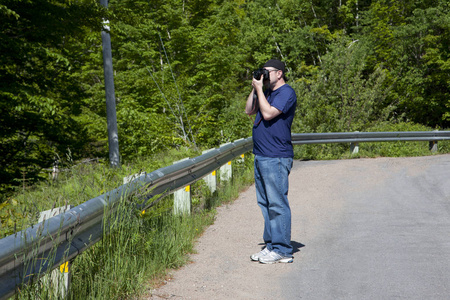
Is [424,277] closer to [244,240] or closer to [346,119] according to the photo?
[244,240]

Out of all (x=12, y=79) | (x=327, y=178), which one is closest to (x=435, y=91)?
(x=327, y=178)

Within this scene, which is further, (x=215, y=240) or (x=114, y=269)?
(x=215, y=240)

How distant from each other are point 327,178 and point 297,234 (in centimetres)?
497

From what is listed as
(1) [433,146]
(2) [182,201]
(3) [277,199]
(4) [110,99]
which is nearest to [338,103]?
(1) [433,146]

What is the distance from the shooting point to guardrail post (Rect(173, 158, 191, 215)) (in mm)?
6781

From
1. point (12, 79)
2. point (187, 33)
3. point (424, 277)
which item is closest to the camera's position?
point (424, 277)

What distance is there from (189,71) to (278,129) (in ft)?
88.3

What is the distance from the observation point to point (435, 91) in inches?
1251

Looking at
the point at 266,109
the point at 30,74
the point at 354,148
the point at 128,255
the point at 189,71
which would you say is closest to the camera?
the point at 128,255

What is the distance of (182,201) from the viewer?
6.95 metres

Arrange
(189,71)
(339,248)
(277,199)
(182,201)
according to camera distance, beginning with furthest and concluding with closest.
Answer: (189,71) → (182,201) → (339,248) → (277,199)

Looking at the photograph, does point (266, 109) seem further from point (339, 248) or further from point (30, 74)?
point (30, 74)

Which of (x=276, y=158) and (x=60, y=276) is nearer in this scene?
(x=60, y=276)

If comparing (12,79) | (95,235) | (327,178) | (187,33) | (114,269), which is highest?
(187,33)
